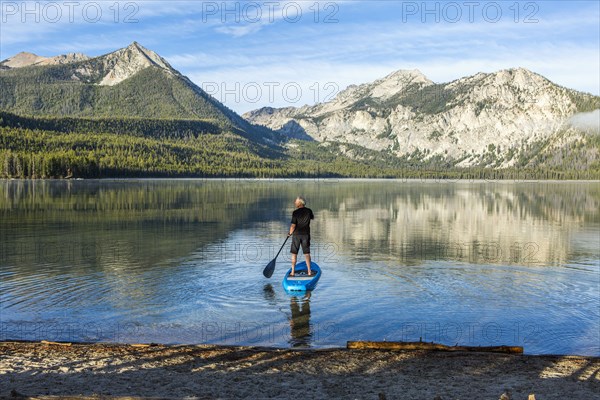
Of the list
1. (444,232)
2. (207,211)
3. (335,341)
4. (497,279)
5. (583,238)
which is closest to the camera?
(335,341)

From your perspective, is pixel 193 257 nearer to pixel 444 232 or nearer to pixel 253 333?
pixel 253 333

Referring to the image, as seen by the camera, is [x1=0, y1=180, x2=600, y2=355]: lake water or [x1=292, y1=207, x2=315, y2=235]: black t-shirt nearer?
[x1=0, y1=180, x2=600, y2=355]: lake water

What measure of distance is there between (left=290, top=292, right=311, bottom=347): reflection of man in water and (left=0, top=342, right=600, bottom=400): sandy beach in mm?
1835

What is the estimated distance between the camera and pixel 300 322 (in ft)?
69.7

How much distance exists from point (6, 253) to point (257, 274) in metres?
17.7

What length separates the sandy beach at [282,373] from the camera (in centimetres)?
1320

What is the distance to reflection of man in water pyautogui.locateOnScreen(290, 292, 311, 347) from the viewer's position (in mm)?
18970

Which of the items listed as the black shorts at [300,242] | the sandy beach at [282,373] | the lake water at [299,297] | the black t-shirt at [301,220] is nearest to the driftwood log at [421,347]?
the sandy beach at [282,373]

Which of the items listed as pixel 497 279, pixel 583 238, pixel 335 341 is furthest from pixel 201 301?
pixel 583 238

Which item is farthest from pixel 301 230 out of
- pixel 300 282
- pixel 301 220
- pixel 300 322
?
pixel 300 322

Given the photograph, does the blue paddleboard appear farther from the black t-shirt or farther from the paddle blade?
the paddle blade

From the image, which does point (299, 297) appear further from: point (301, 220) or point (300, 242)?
point (301, 220)

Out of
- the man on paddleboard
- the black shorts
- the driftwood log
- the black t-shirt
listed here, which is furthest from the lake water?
the black t-shirt

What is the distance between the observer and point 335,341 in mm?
18938
